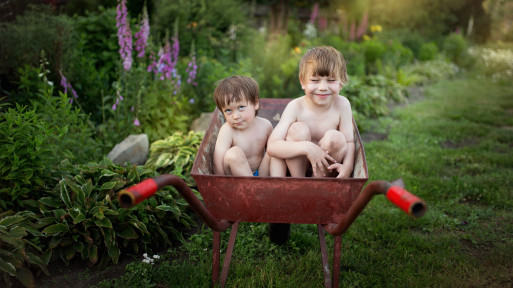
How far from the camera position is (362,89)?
252 inches

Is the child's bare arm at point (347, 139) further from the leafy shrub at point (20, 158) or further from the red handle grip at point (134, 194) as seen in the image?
the leafy shrub at point (20, 158)

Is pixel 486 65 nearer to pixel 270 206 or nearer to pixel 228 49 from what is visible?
pixel 228 49

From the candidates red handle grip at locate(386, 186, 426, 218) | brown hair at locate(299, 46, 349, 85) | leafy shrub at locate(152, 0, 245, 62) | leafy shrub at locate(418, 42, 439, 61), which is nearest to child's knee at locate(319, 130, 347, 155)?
brown hair at locate(299, 46, 349, 85)

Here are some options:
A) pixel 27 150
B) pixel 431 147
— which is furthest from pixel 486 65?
pixel 27 150

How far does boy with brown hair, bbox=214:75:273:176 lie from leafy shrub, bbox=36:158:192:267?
0.64m

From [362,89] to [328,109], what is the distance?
13.8 feet

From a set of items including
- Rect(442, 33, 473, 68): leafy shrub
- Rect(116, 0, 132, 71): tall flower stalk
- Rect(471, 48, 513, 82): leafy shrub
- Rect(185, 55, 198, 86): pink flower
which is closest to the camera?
Rect(116, 0, 132, 71): tall flower stalk

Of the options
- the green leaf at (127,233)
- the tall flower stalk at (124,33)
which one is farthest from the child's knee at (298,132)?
the tall flower stalk at (124,33)

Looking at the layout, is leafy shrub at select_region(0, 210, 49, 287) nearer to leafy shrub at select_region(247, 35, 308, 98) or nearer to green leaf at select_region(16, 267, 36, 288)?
green leaf at select_region(16, 267, 36, 288)

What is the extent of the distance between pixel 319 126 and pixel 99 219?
1361 mm

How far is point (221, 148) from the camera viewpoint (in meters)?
2.38

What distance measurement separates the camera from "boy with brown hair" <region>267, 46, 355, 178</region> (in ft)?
7.25

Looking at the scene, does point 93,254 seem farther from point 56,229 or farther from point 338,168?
point 338,168

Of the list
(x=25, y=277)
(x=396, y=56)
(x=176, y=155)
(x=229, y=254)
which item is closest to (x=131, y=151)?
(x=176, y=155)
